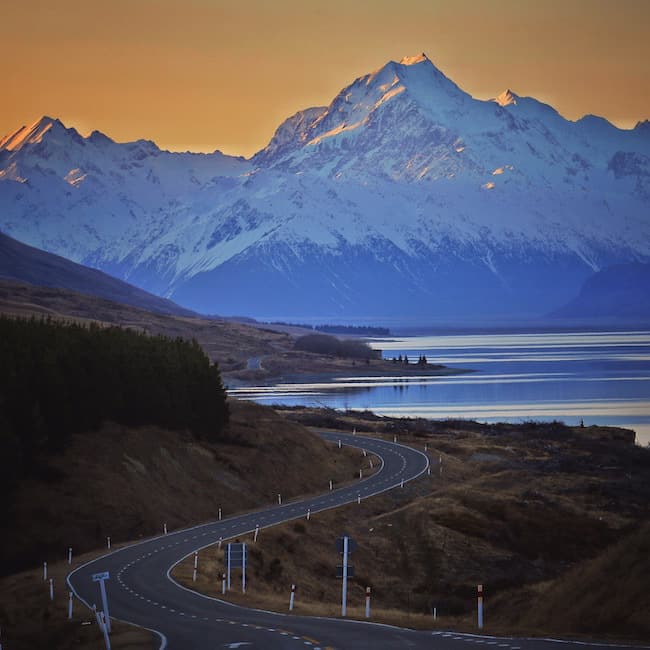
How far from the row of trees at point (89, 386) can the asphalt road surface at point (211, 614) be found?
10.4 m

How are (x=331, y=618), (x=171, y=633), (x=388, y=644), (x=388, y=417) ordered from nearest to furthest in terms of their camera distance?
(x=388, y=644)
(x=171, y=633)
(x=331, y=618)
(x=388, y=417)

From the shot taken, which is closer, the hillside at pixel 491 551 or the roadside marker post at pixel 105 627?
the roadside marker post at pixel 105 627

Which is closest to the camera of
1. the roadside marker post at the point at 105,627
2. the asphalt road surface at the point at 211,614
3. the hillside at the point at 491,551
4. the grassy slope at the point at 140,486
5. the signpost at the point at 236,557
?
the asphalt road surface at the point at 211,614

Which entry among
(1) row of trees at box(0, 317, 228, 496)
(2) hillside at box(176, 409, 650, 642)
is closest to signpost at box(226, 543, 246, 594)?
(2) hillside at box(176, 409, 650, 642)

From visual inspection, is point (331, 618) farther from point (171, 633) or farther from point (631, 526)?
point (631, 526)

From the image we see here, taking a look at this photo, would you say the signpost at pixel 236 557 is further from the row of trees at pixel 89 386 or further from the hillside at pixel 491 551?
the row of trees at pixel 89 386

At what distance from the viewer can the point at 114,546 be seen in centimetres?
6944

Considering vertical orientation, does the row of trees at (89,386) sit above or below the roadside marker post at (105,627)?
above

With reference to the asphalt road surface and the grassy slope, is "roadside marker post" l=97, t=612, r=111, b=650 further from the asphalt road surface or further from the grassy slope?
the grassy slope

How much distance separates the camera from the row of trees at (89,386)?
253 ft

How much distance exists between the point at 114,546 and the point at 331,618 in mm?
27164

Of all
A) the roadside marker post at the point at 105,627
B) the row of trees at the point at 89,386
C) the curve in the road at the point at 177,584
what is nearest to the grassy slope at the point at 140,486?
the row of trees at the point at 89,386

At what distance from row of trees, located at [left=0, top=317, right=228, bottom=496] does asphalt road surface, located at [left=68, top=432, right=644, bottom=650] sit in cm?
1042

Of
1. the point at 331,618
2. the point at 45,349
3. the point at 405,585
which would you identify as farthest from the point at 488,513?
the point at 331,618
